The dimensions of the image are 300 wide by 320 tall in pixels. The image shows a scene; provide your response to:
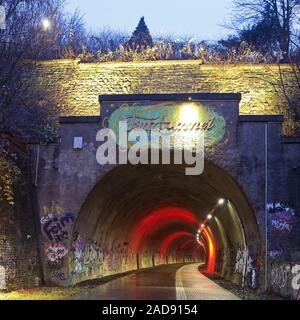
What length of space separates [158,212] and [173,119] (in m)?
16.5

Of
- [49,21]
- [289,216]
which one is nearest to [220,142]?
[289,216]

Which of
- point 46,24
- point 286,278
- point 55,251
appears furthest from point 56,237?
point 46,24

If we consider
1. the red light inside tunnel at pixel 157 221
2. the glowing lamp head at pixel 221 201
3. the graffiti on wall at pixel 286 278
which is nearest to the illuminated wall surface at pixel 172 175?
the graffiti on wall at pixel 286 278

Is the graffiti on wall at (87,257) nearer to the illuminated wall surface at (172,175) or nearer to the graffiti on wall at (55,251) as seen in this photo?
the illuminated wall surface at (172,175)

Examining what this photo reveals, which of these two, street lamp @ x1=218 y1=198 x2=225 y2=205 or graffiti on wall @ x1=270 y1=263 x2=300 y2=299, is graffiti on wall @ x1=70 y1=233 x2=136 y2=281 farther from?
graffiti on wall @ x1=270 y1=263 x2=300 y2=299

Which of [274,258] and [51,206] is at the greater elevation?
[51,206]

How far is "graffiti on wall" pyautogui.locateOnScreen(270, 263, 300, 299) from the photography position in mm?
16109

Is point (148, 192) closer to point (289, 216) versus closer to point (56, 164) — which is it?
point (56, 164)

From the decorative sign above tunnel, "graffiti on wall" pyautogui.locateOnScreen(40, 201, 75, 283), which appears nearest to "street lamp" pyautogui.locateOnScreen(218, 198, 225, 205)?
the decorative sign above tunnel

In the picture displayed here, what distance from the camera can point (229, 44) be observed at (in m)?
34.4

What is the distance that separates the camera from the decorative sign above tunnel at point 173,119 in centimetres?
2100

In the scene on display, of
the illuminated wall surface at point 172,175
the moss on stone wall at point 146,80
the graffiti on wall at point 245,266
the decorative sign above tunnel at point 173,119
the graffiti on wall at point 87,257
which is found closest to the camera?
the illuminated wall surface at point 172,175

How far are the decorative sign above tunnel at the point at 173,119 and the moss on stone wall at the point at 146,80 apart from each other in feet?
20.4

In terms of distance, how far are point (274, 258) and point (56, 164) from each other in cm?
901
